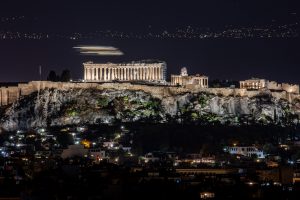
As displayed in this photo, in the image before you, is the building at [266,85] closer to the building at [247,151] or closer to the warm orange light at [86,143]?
the building at [247,151]

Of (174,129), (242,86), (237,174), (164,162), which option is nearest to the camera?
(237,174)

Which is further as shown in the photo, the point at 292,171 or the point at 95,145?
the point at 95,145

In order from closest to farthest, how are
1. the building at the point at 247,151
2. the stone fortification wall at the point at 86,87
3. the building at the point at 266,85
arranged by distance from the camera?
the building at the point at 247,151 → the stone fortification wall at the point at 86,87 → the building at the point at 266,85

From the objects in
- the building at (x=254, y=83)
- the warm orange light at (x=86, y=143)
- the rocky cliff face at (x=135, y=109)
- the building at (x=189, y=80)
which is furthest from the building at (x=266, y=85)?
the warm orange light at (x=86, y=143)

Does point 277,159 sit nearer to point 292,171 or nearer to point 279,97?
point 292,171

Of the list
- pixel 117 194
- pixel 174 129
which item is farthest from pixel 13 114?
pixel 117 194

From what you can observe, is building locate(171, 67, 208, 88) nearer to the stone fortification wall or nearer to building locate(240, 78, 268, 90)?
building locate(240, 78, 268, 90)
